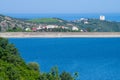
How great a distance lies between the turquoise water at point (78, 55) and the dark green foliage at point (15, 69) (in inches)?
269

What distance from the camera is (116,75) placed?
27016mm

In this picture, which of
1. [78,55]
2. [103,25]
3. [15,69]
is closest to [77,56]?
[78,55]

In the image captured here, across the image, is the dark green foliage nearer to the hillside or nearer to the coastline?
the coastline

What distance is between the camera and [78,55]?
40.6 m

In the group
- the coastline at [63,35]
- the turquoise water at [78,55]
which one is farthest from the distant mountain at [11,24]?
the turquoise water at [78,55]

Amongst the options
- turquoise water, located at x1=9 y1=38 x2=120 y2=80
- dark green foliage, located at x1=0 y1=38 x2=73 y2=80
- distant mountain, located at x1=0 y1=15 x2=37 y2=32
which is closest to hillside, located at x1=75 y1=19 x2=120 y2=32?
distant mountain, located at x1=0 y1=15 x2=37 y2=32

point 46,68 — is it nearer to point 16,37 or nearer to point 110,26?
point 16,37

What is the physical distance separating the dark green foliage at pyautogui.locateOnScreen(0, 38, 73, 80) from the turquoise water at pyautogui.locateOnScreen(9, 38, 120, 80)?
6828 millimetres

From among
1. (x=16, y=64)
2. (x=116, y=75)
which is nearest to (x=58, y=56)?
(x=116, y=75)

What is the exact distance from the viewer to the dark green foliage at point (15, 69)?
46.8 feet

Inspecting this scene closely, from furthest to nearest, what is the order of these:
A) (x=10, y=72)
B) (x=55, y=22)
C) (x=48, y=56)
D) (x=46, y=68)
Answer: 1. (x=55, y=22)
2. (x=48, y=56)
3. (x=46, y=68)
4. (x=10, y=72)

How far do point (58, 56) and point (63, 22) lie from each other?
42.5 meters

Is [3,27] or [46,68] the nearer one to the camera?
[46,68]

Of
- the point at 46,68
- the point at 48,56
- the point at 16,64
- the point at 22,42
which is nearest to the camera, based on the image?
the point at 16,64
